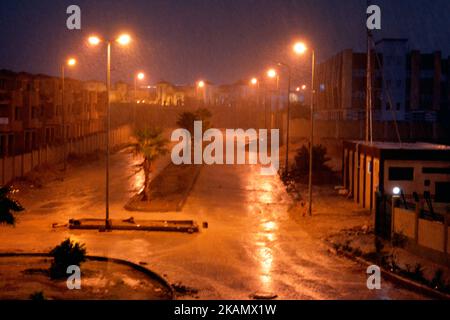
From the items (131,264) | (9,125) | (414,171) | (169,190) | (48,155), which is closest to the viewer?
(131,264)

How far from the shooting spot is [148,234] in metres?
22.0

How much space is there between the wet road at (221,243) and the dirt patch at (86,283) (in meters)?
0.88

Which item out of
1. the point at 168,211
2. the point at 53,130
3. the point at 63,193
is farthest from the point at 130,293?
the point at 53,130

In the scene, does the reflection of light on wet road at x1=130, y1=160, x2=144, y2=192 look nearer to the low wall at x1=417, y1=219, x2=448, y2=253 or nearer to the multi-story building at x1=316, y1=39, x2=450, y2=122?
the low wall at x1=417, y1=219, x2=448, y2=253

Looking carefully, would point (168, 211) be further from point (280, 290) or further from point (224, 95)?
point (224, 95)

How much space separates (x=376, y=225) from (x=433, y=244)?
424cm

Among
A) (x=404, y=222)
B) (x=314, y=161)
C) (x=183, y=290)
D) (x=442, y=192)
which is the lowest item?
(x=183, y=290)

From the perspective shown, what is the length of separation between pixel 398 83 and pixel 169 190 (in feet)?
138

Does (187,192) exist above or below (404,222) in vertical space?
below

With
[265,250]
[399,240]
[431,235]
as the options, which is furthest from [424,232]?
[265,250]

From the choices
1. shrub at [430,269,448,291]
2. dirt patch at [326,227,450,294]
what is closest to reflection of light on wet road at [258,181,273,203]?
dirt patch at [326,227,450,294]

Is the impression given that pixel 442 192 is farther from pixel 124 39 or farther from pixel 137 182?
pixel 137 182

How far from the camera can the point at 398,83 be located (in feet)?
224
